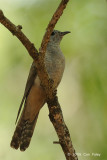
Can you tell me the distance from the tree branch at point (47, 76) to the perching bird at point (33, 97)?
1092 millimetres

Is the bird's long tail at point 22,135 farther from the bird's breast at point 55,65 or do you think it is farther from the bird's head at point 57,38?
the bird's head at point 57,38

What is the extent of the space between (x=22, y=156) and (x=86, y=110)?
1386 millimetres

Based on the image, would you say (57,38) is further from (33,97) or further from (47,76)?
(47,76)

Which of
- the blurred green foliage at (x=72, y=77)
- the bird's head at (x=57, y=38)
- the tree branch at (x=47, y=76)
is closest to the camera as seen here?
the tree branch at (x=47, y=76)

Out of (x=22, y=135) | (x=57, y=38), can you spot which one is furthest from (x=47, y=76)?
(x=57, y=38)

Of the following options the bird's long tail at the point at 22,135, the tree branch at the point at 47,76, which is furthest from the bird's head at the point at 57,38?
the tree branch at the point at 47,76

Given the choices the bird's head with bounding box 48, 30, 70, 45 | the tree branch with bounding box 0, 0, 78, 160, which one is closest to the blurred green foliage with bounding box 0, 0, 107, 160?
the bird's head with bounding box 48, 30, 70, 45

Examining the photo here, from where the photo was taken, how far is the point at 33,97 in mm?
6273

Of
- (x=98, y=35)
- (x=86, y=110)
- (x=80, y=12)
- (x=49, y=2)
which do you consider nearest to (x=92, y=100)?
(x=86, y=110)

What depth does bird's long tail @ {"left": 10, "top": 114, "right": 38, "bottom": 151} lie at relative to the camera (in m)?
5.98

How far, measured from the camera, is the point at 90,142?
585cm

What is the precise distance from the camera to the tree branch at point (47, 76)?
4.28 metres

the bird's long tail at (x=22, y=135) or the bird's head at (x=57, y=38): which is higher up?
the bird's head at (x=57, y=38)

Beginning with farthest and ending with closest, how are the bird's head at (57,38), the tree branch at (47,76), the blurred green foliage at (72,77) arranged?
1. the bird's head at (57,38)
2. the blurred green foliage at (72,77)
3. the tree branch at (47,76)
